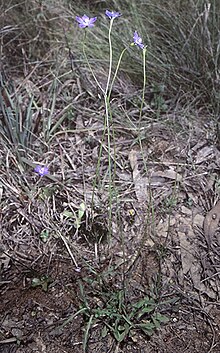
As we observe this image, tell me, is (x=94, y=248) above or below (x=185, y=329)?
above

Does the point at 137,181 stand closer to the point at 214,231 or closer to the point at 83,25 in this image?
the point at 214,231

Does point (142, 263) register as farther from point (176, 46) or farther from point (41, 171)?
point (176, 46)

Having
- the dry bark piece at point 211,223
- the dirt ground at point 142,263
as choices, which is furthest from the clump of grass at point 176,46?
the dry bark piece at point 211,223

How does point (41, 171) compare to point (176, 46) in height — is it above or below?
above

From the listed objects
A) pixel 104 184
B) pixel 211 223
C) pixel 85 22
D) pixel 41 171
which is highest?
pixel 85 22

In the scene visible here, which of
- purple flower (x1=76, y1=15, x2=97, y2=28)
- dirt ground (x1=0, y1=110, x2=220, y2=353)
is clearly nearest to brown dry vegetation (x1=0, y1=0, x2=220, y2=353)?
dirt ground (x1=0, y1=110, x2=220, y2=353)

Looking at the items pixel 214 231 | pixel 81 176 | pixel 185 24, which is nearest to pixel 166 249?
pixel 214 231

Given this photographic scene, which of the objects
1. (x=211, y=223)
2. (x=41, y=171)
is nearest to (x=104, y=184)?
(x=41, y=171)

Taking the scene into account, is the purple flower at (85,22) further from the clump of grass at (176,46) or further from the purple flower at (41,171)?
the clump of grass at (176,46)
